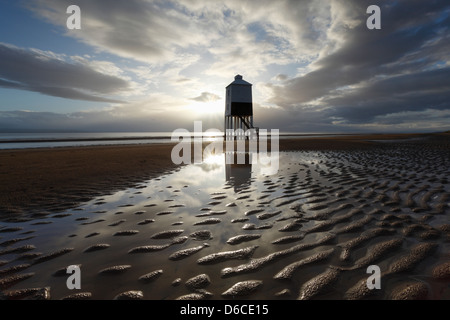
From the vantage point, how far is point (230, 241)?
3.62 meters

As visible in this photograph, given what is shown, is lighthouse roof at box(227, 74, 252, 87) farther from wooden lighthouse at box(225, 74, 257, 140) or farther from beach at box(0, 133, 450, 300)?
beach at box(0, 133, 450, 300)

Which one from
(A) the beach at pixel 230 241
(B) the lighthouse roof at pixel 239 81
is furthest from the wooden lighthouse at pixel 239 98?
(A) the beach at pixel 230 241

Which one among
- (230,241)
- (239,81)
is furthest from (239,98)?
(230,241)

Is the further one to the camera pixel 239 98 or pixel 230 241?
pixel 239 98

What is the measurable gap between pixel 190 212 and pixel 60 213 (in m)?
3.34

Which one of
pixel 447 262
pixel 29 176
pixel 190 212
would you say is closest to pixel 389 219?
pixel 447 262

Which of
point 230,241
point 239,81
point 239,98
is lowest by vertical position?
point 230,241

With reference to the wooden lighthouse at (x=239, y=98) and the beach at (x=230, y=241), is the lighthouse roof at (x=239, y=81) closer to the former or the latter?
the wooden lighthouse at (x=239, y=98)

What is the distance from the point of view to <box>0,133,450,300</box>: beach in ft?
8.06

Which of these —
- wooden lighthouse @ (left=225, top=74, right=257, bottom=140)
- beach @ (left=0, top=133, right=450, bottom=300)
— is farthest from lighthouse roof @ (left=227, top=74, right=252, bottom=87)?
beach @ (left=0, top=133, right=450, bottom=300)

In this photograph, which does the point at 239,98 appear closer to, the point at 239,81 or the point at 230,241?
the point at 239,81

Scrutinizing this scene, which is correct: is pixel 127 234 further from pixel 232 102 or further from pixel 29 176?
pixel 232 102

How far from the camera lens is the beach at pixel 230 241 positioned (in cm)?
246

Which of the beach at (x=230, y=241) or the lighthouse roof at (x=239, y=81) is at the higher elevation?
the lighthouse roof at (x=239, y=81)
